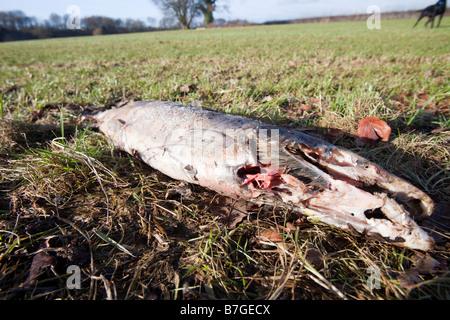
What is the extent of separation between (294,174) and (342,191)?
260mm

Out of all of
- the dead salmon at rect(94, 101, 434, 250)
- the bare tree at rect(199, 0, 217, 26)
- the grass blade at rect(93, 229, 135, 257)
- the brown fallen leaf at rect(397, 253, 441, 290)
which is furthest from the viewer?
the bare tree at rect(199, 0, 217, 26)

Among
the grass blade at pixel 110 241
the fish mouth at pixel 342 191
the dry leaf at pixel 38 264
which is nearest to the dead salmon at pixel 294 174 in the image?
the fish mouth at pixel 342 191

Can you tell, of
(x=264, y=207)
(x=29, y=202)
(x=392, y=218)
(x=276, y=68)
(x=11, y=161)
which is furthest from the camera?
(x=276, y=68)

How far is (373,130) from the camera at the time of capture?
198cm

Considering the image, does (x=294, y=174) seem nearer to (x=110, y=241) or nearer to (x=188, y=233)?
(x=188, y=233)

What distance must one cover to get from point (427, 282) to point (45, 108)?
4116 millimetres

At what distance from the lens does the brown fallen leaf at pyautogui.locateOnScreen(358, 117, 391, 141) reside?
1940 mm

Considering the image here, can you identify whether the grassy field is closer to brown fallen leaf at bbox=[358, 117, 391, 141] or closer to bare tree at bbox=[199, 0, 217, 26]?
brown fallen leaf at bbox=[358, 117, 391, 141]

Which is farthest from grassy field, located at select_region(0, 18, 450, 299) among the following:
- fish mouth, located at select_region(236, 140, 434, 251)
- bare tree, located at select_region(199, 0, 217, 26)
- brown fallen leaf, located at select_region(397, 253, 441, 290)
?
bare tree, located at select_region(199, 0, 217, 26)

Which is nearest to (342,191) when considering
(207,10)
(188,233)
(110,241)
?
(188,233)

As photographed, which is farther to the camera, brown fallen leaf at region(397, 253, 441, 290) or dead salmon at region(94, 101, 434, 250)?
dead salmon at region(94, 101, 434, 250)

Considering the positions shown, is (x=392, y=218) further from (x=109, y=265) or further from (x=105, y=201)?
(x=105, y=201)

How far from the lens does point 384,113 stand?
7.74ft
